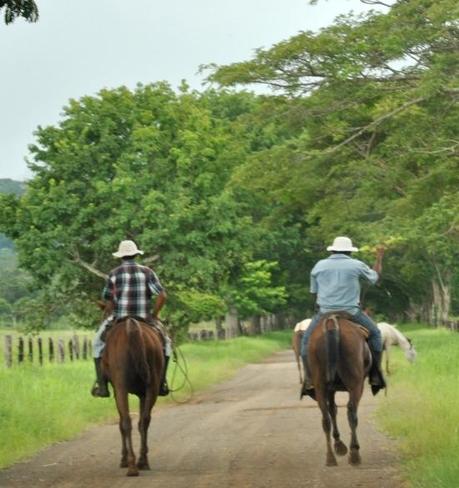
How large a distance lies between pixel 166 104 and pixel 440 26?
11.6m

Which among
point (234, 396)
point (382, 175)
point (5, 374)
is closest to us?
point (5, 374)

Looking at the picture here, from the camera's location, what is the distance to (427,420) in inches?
638

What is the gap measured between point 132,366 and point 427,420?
387 cm

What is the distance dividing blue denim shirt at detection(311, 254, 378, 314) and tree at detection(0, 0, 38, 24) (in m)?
4.79

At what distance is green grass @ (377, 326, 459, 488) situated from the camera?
1138 cm

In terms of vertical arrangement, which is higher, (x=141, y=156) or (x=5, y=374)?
(x=141, y=156)

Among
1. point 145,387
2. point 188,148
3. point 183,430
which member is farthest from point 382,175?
point 145,387

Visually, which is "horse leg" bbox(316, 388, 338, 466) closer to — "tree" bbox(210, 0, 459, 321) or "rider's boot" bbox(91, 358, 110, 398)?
"rider's boot" bbox(91, 358, 110, 398)

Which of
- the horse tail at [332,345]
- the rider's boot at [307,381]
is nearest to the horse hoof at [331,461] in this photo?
the horse tail at [332,345]

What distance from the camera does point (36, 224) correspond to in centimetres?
3769

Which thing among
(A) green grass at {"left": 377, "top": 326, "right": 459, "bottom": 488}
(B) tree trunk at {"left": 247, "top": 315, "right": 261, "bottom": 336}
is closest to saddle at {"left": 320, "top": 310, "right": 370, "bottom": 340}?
(A) green grass at {"left": 377, "top": 326, "right": 459, "bottom": 488}

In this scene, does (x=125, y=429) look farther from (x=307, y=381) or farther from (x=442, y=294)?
(x=442, y=294)

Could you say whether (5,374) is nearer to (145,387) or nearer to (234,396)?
(234,396)

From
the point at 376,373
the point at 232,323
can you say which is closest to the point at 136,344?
the point at 376,373
